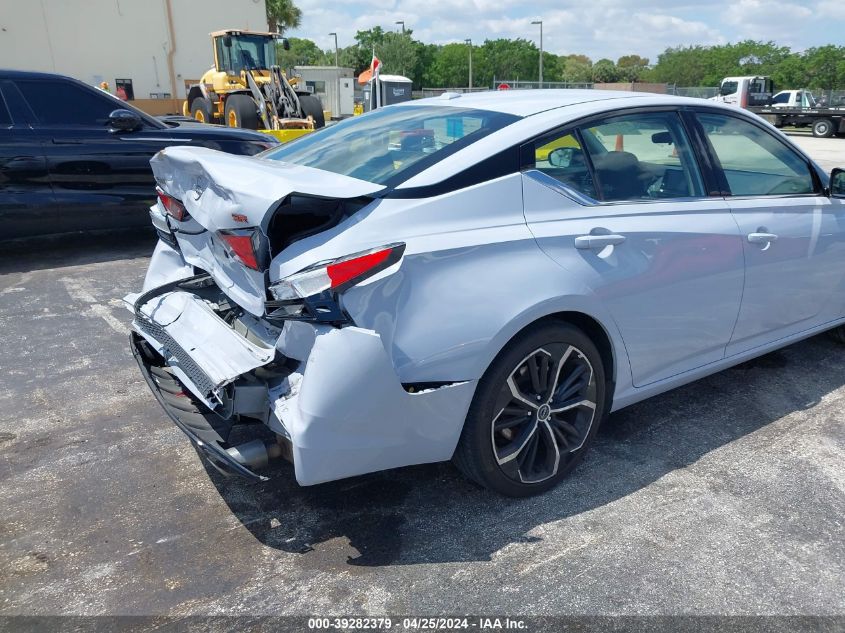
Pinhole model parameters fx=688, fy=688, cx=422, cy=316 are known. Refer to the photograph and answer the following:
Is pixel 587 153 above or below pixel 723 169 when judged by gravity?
above

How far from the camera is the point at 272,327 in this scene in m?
2.72

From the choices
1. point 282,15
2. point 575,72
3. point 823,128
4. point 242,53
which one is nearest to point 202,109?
point 242,53

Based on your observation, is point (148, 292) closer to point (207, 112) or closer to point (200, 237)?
point (200, 237)

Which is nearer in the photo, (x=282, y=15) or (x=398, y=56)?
(x=282, y=15)

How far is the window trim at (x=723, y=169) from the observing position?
350cm

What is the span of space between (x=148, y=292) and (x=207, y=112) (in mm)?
15839

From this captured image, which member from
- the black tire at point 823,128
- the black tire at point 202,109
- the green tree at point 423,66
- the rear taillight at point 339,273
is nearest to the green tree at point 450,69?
the green tree at point 423,66

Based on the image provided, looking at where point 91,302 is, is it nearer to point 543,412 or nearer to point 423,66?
point 543,412

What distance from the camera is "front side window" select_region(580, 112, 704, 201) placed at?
10.2 feet

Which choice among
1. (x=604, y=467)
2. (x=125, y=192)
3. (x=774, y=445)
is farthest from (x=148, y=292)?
(x=125, y=192)

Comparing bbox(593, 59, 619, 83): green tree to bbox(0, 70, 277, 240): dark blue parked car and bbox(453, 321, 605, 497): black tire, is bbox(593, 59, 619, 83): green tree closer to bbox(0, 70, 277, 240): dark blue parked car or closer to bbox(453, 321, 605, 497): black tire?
bbox(0, 70, 277, 240): dark blue parked car

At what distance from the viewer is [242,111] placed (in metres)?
15.7

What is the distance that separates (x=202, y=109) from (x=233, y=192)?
17.1 m

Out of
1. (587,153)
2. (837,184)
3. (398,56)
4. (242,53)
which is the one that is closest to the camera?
(587,153)
